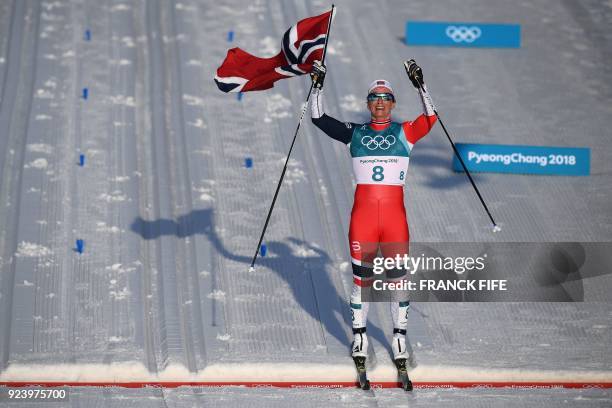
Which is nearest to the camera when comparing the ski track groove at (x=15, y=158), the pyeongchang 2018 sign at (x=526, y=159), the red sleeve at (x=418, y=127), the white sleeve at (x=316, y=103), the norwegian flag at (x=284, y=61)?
the red sleeve at (x=418, y=127)

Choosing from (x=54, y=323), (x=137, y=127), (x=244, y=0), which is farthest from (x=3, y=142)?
(x=244, y=0)

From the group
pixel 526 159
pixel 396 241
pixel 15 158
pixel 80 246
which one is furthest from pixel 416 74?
pixel 15 158

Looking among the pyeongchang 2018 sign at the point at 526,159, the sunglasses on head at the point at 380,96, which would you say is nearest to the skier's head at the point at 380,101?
the sunglasses on head at the point at 380,96

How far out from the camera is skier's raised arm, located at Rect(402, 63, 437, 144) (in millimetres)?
7785

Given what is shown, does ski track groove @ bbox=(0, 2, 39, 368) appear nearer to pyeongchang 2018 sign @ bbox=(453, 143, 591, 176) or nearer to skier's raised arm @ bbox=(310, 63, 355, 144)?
skier's raised arm @ bbox=(310, 63, 355, 144)

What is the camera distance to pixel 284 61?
343 inches

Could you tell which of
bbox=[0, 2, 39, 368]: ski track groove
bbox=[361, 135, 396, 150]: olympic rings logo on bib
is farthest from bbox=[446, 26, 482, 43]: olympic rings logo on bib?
bbox=[361, 135, 396, 150]: olympic rings logo on bib

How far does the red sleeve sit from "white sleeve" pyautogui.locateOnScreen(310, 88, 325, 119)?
1.95 ft

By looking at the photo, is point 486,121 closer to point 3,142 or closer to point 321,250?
point 321,250
